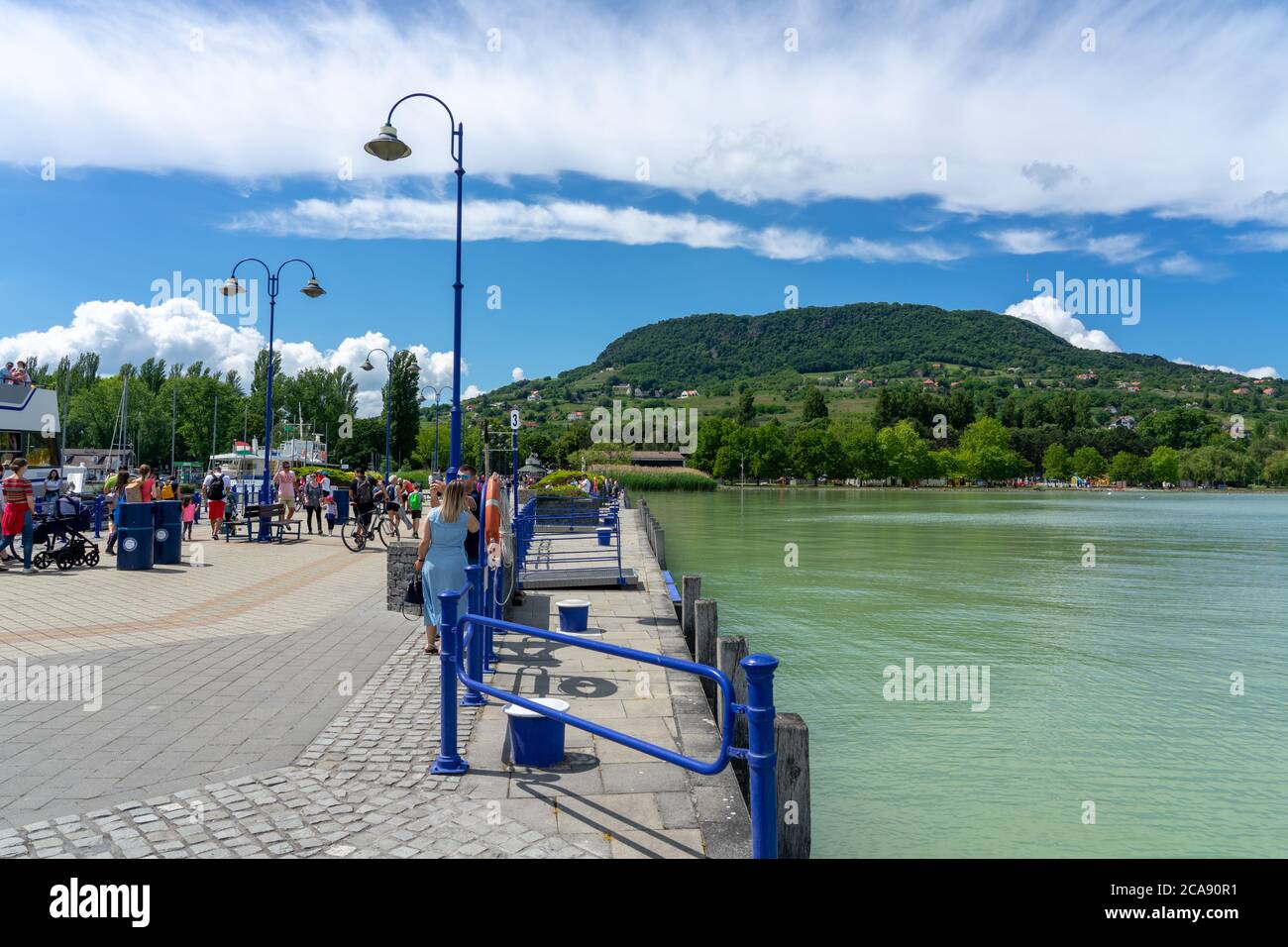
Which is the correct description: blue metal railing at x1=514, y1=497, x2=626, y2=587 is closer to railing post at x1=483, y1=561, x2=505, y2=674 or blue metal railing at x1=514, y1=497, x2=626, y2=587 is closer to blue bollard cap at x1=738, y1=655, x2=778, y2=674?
railing post at x1=483, y1=561, x2=505, y2=674

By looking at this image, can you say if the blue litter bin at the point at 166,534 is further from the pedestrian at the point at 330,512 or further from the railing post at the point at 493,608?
the railing post at the point at 493,608


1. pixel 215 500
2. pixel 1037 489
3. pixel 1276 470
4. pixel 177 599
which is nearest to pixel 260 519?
pixel 215 500

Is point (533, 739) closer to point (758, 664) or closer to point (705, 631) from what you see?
point (758, 664)

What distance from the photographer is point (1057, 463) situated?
493 feet

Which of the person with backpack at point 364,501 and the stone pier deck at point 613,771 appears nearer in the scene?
the stone pier deck at point 613,771

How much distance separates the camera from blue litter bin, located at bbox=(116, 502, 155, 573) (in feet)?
46.5

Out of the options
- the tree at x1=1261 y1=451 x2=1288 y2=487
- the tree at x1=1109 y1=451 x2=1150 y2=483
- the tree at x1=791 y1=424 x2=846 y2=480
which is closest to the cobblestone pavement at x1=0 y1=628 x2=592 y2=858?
the tree at x1=791 y1=424 x2=846 y2=480

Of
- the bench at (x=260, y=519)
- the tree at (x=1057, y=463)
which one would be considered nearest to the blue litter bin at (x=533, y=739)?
the bench at (x=260, y=519)

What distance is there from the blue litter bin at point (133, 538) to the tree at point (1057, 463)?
6233 inches

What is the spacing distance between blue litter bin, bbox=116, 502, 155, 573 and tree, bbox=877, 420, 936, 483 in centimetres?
13703

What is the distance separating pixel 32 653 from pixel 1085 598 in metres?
19.4

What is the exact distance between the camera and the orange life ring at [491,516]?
8.80 m
